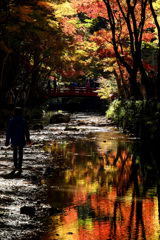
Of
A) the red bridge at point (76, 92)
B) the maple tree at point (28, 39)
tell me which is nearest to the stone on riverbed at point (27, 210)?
the maple tree at point (28, 39)

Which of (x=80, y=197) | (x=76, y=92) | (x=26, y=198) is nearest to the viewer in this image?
(x=26, y=198)

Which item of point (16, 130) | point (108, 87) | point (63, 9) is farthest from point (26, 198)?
point (108, 87)

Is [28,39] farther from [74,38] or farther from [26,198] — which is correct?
[26,198]

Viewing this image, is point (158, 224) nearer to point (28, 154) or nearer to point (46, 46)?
point (28, 154)

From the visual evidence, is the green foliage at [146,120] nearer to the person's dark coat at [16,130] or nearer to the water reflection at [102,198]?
the water reflection at [102,198]

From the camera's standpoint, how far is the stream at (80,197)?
17.9ft

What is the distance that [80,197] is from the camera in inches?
296

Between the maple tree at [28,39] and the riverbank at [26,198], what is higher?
the maple tree at [28,39]

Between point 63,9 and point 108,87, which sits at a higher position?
point 63,9

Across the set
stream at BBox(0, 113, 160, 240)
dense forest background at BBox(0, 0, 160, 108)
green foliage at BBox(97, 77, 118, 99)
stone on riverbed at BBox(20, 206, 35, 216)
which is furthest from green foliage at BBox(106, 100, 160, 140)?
green foliage at BBox(97, 77, 118, 99)

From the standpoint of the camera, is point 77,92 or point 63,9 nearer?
point 63,9

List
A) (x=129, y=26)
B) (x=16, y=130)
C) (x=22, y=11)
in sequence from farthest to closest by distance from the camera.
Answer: (x=129, y=26) < (x=22, y=11) < (x=16, y=130)

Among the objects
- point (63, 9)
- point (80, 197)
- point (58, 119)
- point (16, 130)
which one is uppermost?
point (63, 9)

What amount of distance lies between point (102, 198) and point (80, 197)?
15.7 inches
